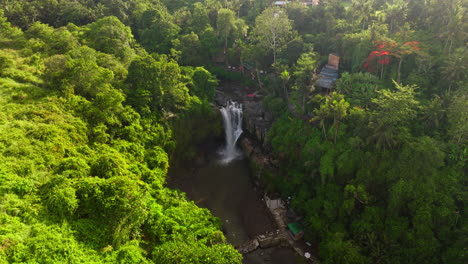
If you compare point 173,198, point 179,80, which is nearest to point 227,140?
point 179,80

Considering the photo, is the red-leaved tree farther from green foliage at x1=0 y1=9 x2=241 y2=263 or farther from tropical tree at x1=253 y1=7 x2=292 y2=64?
green foliage at x1=0 y1=9 x2=241 y2=263

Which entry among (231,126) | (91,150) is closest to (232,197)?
(231,126)

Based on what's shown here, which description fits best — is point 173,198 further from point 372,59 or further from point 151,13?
point 151,13

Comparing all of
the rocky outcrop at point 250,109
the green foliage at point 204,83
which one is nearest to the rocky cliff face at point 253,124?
the rocky outcrop at point 250,109

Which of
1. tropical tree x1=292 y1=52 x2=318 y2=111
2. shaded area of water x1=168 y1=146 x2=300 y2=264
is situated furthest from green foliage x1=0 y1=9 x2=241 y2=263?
tropical tree x1=292 y1=52 x2=318 y2=111

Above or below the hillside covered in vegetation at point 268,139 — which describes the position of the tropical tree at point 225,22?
above

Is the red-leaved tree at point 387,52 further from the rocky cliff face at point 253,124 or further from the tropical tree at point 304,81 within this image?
the rocky cliff face at point 253,124
